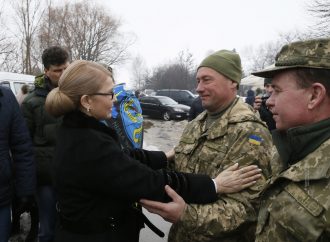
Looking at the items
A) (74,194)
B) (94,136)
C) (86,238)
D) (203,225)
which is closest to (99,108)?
(94,136)

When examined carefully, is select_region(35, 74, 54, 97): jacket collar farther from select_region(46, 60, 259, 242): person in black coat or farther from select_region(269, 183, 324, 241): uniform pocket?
select_region(269, 183, 324, 241): uniform pocket

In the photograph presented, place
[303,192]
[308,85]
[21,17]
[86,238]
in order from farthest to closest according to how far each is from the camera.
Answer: [21,17], [86,238], [308,85], [303,192]

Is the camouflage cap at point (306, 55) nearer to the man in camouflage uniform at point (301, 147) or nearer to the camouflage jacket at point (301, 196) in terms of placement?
the man in camouflage uniform at point (301, 147)

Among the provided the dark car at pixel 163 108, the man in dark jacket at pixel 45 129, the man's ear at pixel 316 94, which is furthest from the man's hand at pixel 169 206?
the dark car at pixel 163 108

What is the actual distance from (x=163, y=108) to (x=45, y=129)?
630 inches

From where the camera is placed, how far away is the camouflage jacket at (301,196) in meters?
1.17

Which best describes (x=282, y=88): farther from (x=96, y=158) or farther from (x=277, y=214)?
(x=96, y=158)

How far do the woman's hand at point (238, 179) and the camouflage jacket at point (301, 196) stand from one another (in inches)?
12.5

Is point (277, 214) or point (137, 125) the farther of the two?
point (137, 125)

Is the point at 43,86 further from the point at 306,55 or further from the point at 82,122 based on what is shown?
the point at 306,55

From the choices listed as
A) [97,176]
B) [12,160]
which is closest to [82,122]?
[97,176]

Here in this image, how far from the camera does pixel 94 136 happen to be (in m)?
1.59

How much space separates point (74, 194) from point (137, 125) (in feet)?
6.69

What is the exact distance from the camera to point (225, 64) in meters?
2.22
